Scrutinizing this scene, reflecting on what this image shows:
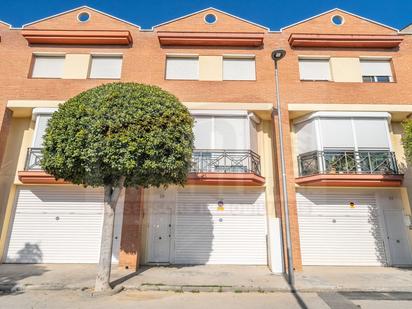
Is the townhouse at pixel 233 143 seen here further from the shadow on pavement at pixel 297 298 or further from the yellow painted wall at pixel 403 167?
the shadow on pavement at pixel 297 298

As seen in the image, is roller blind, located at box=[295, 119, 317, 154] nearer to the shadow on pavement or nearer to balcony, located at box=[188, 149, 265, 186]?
balcony, located at box=[188, 149, 265, 186]

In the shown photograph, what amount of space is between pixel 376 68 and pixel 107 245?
13.2 meters

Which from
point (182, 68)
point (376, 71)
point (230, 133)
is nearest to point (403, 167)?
point (376, 71)

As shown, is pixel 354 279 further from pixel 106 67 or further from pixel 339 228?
pixel 106 67

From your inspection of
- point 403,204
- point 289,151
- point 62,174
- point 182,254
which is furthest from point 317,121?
point 62,174

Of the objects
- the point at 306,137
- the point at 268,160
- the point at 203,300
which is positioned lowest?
the point at 203,300

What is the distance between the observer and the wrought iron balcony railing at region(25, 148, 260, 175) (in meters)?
10.6

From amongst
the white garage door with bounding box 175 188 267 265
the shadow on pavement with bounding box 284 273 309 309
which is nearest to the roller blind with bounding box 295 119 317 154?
the white garage door with bounding box 175 188 267 265

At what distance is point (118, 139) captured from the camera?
6.93 meters

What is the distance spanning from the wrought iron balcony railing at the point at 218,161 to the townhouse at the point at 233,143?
0.05 meters

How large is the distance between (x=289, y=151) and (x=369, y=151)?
3.32m

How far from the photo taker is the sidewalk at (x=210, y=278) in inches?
289

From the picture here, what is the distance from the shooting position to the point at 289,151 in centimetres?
1047

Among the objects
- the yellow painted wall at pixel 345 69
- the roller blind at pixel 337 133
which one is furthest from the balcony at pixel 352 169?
the yellow painted wall at pixel 345 69
